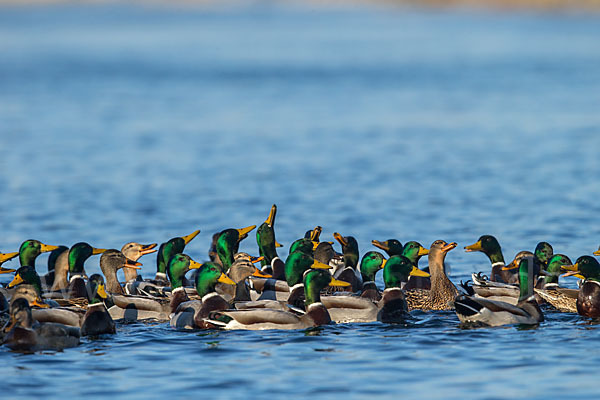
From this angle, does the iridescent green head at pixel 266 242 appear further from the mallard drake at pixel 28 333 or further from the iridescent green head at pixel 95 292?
the mallard drake at pixel 28 333

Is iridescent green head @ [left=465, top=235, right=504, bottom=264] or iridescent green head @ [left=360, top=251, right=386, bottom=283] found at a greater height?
iridescent green head @ [left=465, top=235, right=504, bottom=264]

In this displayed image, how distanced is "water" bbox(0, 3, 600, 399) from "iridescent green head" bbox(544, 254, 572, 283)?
82 cm

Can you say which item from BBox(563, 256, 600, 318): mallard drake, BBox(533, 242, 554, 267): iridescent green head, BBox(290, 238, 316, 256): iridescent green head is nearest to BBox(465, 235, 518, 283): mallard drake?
BBox(533, 242, 554, 267): iridescent green head

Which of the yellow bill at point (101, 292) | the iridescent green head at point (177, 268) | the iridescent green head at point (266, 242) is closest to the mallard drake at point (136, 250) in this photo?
the iridescent green head at point (266, 242)

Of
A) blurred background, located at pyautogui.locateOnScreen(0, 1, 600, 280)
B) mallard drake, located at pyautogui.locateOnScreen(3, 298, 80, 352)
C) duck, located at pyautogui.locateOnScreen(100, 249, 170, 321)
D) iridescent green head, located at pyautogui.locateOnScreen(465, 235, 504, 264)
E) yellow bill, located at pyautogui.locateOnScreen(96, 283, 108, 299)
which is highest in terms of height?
blurred background, located at pyautogui.locateOnScreen(0, 1, 600, 280)

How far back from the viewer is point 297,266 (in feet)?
43.8

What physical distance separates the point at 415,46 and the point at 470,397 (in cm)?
7306

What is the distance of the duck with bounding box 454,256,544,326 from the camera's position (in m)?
12.2

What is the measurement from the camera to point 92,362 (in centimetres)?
1110

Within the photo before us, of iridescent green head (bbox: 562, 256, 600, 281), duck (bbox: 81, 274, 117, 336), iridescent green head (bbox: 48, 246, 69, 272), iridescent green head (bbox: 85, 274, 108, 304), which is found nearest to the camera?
duck (bbox: 81, 274, 117, 336)

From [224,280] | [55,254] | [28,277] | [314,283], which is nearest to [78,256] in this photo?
[55,254]

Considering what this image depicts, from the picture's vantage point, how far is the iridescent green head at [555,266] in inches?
545

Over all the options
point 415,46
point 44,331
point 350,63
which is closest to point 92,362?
point 44,331

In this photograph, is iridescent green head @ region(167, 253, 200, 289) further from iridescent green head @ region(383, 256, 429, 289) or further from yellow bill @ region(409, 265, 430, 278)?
yellow bill @ region(409, 265, 430, 278)
